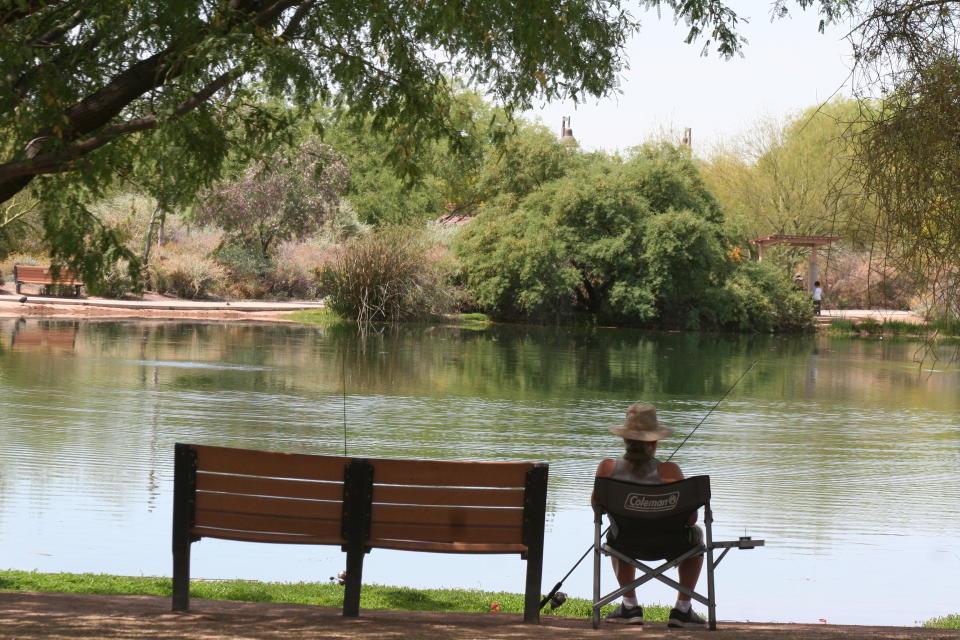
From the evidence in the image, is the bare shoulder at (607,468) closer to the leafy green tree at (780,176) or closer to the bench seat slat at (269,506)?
the bench seat slat at (269,506)

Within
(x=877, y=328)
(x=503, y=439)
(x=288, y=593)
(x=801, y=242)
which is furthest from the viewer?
(x=801, y=242)

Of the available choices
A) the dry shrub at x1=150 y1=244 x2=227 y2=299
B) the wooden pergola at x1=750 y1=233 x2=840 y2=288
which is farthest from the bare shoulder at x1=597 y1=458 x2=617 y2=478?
the wooden pergola at x1=750 y1=233 x2=840 y2=288

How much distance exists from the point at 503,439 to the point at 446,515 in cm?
768

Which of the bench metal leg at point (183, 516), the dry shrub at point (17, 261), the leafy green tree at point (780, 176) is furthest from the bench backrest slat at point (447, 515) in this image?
the leafy green tree at point (780, 176)

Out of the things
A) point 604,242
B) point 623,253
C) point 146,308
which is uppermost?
point 604,242

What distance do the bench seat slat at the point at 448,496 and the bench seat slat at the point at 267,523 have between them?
0.81 feet

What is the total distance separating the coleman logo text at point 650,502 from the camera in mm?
5062

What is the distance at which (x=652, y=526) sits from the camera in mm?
5188

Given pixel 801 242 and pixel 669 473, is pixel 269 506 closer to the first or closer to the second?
pixel 669 473

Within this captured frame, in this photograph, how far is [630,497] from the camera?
511 centimetres

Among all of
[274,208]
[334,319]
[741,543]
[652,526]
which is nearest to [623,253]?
[334,319]

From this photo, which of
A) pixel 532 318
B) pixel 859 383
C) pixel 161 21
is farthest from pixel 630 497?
pixel 532 318

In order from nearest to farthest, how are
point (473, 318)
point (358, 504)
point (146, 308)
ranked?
point (358, 504) → point (146, 308) → point (473, 318)

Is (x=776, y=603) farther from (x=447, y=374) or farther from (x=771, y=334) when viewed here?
(x=771, y=334)
